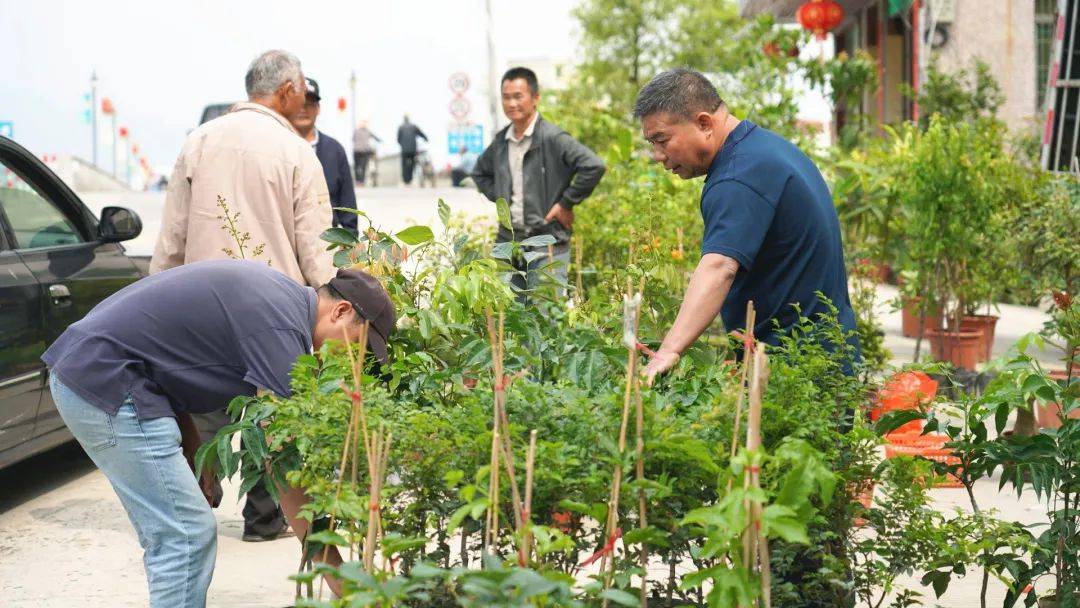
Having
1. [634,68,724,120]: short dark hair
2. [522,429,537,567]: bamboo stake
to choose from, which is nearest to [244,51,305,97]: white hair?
[634,68,724,120]: short dark hair

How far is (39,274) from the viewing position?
624cm

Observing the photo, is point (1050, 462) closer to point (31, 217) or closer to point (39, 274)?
point (39, 274)

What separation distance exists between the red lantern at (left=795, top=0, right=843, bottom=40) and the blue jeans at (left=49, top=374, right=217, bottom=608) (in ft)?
44.3

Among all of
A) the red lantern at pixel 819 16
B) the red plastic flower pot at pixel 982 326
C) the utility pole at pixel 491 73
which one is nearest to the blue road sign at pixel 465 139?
the utility pole at pixel 491 73

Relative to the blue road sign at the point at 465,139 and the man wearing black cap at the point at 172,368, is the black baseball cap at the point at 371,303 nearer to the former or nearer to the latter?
the man wearing black cap at the point at 172,368

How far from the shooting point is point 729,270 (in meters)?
3.58

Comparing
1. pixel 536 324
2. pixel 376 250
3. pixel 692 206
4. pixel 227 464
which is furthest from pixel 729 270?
pixel 692 206

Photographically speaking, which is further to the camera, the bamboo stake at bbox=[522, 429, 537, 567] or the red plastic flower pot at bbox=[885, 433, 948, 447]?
the red plastic flower pot at bbox=[885, 433, 948, 447]

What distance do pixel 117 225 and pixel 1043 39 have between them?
12.7 meters

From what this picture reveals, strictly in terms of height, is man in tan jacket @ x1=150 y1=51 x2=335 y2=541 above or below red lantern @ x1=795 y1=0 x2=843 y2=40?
below

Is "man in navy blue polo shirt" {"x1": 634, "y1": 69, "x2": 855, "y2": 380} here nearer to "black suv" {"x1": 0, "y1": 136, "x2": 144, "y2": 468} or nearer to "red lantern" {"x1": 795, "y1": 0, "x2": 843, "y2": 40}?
"black suv" {"x1": 0, "y1": 136, "x2": 144, "y2": 468}

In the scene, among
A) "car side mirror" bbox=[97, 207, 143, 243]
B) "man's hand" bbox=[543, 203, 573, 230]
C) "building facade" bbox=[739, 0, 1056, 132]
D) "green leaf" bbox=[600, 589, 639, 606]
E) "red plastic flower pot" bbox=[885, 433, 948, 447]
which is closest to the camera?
"green leaf" bbox=[600, 589, 639, 606]

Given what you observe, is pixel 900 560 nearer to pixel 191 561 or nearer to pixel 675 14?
pixel 191 561

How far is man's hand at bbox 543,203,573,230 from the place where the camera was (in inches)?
299
